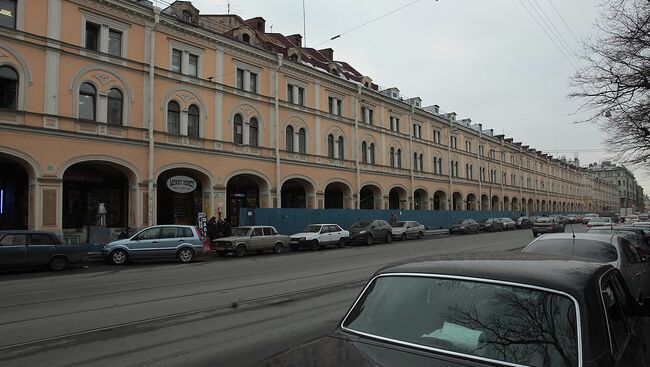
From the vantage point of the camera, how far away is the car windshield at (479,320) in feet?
8.30

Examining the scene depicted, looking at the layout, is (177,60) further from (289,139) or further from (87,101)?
(289,139)

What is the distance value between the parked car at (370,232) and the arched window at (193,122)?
11.6 m

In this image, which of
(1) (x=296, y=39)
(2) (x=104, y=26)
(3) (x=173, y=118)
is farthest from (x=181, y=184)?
(1) (x=296, y=39)

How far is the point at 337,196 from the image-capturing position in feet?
137

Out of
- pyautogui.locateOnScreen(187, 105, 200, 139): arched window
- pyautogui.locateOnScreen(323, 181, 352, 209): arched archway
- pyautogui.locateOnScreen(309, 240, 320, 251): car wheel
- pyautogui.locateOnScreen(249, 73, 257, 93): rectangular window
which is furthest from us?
pyautogui.locateOnScreen(323, 181, 352, 209): arched archway

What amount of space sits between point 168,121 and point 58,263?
11921 millimetres

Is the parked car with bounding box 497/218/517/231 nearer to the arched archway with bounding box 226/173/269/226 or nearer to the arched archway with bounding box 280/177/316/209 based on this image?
the arched archway with bounding box 280/177/316/209

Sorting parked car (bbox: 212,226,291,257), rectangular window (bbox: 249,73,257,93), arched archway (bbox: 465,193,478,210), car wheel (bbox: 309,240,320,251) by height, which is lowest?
car wheel (bbox: 309,240,320,251)

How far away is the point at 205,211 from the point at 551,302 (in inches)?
1044

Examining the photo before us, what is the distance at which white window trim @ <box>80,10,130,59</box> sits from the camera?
74.2 feet

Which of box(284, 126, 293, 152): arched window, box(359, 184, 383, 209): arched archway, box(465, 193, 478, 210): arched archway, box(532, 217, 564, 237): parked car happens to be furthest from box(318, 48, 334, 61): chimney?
box(465, 193, 478, 210): arched archway

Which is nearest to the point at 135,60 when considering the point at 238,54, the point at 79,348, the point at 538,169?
the point at 238,54

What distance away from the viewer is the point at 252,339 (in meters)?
6.34

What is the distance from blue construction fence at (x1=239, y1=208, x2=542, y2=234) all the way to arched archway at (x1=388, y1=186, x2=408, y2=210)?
8.89 feet
